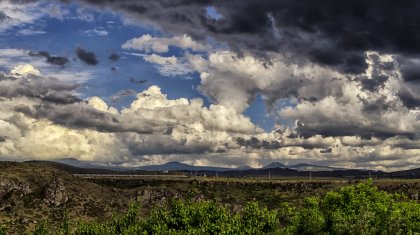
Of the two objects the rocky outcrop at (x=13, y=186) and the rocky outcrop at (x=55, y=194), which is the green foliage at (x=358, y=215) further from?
the rocky outcrop at (x=13, y=186)

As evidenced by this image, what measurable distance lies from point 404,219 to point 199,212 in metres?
25.6

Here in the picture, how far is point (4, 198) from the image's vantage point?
182 metres

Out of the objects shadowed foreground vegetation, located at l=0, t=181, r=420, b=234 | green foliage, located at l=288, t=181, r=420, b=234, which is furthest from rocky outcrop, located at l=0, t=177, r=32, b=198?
green foliage, located at l=288, t=181, r=420, b=234

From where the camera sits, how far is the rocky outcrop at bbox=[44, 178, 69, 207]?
622 ft

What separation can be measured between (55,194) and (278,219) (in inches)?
5909

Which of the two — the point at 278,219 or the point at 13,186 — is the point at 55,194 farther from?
the point at 278,219

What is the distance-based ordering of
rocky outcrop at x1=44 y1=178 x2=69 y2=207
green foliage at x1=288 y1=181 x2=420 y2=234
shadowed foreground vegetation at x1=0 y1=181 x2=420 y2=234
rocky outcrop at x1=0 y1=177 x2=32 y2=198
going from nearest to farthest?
green foliage at x1=288 y1=181 x2=420 y2=234, shadowed foreground vegetation at x1=0 y1=181 x2=420 y2=234, rocky outcrop at x1=0 y1=177 x2=32 y2=198, rocky outcrop at x1=44 y1=178 x2=69 y2=207

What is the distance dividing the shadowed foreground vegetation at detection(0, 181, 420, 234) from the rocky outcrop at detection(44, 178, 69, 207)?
123 metres

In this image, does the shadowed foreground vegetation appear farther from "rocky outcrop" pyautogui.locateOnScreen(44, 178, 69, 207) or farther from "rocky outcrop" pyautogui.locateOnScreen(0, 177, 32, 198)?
"rocky outcrop" pyautogui.locateOnScreen(0, 177, 32, 198)

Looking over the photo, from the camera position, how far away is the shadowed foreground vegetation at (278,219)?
172ft

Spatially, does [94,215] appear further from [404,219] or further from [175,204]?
[404,219]

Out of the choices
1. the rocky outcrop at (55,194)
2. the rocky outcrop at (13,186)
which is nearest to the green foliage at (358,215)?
the rocky outcrop at (55,194)

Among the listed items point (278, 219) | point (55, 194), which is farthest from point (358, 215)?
point (55, 194)

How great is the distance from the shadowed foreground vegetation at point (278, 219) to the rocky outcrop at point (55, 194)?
123 m
